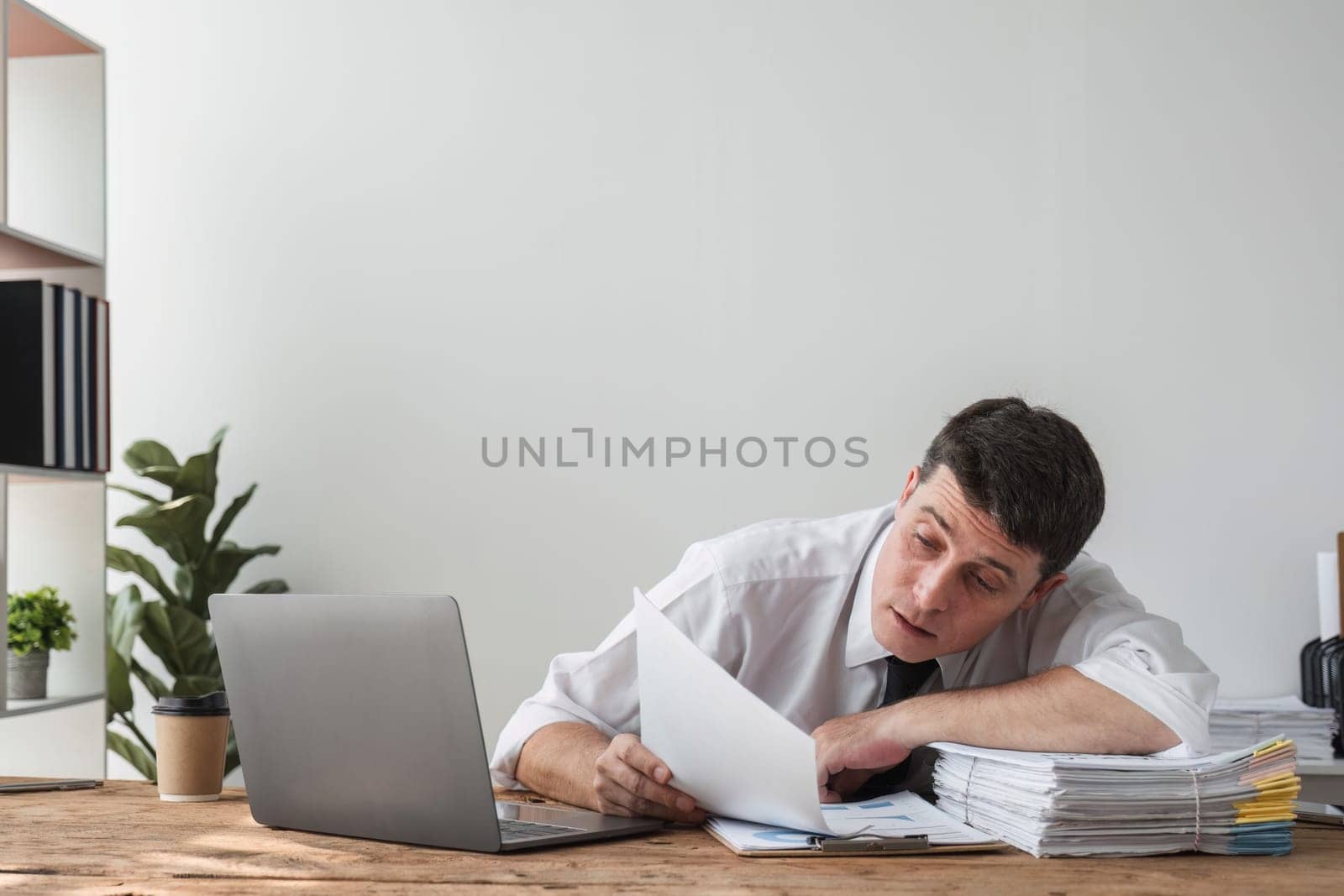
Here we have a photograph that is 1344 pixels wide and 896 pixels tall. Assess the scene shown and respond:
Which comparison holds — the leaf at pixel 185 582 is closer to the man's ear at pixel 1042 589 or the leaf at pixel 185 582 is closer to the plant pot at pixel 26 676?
the plant pot at pixel 26 676

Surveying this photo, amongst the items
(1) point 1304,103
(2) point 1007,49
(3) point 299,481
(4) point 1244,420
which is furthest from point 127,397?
(1) point 1304,103

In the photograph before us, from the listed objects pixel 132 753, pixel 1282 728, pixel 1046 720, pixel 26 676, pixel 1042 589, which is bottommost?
pixel 132 753

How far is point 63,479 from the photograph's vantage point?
8.20 feet

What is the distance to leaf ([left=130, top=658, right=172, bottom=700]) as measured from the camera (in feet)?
9.13

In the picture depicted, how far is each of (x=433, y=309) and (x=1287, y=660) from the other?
2.11m

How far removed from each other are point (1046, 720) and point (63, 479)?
6.69 ft

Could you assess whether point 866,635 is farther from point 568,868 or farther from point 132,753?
point 132,753

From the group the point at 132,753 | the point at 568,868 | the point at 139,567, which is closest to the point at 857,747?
the point at 568,868

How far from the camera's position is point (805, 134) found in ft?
9.42

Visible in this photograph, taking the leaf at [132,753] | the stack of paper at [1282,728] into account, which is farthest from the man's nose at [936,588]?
the leaf at [132,753]

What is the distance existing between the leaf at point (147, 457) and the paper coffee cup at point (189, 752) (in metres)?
1.51

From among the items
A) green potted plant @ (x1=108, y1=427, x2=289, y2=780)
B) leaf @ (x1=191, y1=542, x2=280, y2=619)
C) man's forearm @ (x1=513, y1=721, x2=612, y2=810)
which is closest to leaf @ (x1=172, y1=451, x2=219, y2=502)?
green potted plant @ (x1=108, y1=427, x2=289, y2=780)

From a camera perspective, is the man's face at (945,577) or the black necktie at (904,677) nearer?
the man's face at (945,577)

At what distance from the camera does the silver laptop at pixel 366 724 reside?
1.06m
